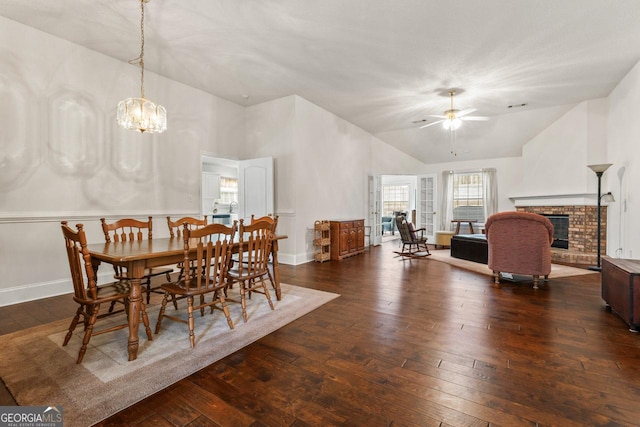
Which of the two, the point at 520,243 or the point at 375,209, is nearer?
the point at 520,243

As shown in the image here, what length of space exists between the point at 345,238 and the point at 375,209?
99.1 inches

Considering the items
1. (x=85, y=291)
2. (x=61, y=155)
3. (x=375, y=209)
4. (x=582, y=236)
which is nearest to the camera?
(x=85, y=291)

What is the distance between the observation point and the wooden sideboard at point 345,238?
6000 mm

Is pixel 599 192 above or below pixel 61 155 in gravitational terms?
below

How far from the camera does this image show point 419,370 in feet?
6.35

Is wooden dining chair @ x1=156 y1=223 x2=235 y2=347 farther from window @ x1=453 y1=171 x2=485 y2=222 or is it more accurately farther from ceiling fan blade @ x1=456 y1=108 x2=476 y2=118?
window @ x1=453 y1=171 x2=485 y2=222

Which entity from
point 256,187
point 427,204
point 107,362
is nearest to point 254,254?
point 107,362

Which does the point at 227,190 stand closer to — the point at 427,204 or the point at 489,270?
the point at 427,204

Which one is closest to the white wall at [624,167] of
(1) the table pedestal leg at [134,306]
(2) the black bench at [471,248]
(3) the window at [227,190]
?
(2) the black bench at [471,248]

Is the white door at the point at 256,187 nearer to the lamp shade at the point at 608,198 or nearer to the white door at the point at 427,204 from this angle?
the white door at the point at 427,204

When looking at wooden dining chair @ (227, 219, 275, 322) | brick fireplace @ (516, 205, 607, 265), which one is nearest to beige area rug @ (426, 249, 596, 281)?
brick fireplace @ (516, 205, 607, 265)

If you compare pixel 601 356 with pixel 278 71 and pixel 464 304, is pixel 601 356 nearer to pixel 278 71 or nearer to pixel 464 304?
pixel 464 304

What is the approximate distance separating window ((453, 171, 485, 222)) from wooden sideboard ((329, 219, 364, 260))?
3696mm

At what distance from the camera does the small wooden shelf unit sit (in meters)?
5.73
